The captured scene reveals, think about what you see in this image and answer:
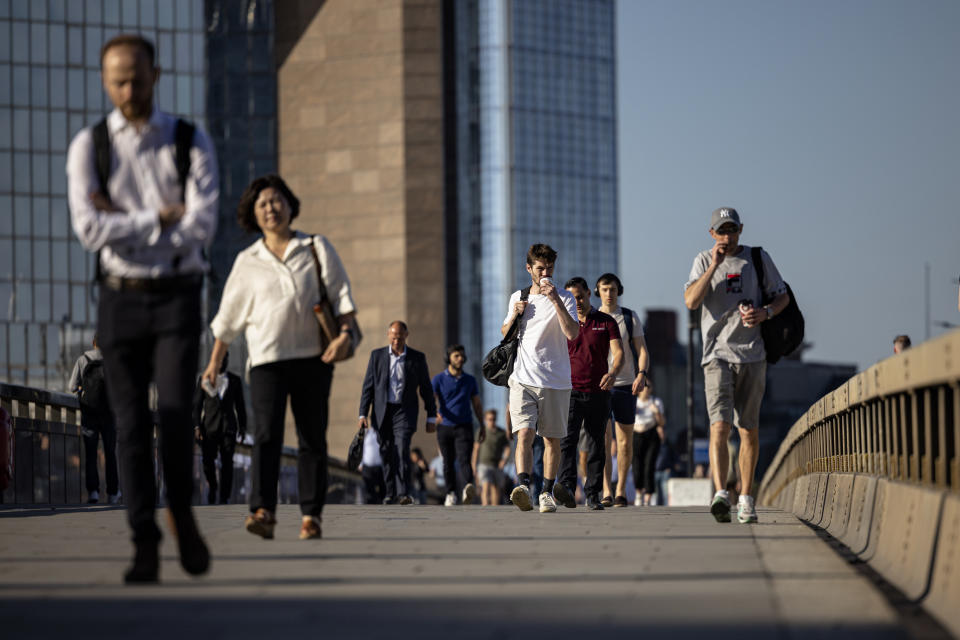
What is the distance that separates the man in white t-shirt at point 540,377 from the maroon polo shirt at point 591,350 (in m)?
0.62

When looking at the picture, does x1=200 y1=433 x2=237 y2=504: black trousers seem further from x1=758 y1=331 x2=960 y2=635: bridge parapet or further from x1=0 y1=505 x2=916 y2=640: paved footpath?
x1=0 y1=505 x2=916 y2=640: paved footpath

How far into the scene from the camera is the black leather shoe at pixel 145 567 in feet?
21.3

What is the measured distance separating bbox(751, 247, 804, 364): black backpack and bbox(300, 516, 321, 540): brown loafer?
11.3 ft

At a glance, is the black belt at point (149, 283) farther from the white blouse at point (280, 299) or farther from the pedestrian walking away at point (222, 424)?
the pedestrian walking away at point (222, 424)

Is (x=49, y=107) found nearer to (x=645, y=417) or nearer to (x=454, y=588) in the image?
(x=645, y=417)

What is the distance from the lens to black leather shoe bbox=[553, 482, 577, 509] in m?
13.5

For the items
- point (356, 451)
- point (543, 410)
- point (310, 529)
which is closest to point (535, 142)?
point (356, 451)

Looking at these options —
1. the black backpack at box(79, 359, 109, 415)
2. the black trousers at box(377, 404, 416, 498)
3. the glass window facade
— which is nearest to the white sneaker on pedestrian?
the black trousers at box(377, 404, 416, 498)

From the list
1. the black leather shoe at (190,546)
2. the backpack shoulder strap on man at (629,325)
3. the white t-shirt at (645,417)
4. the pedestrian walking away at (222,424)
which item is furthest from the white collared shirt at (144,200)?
the white t-shirt at (645,417)

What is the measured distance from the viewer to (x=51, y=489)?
20.1m

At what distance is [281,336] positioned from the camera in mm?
8945

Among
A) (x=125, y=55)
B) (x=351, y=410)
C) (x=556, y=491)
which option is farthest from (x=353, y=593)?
(x=351, y=410)

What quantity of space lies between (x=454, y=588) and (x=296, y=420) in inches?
115

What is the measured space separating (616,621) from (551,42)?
103 m
